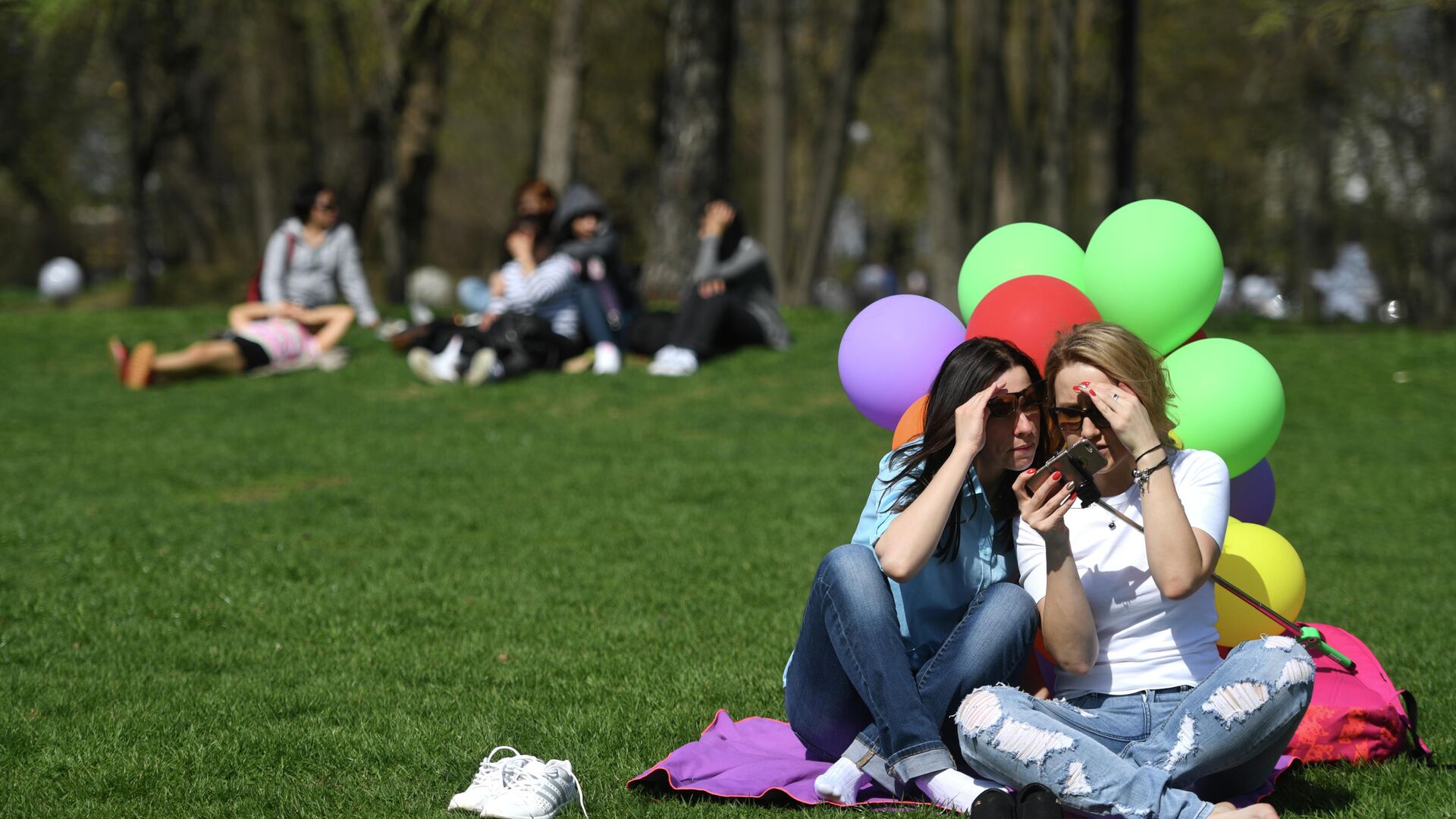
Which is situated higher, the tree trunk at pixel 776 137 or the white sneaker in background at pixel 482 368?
the tree trunk at pixel 776 137

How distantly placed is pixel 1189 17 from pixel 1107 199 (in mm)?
11059

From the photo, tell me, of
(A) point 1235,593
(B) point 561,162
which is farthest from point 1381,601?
(B) point 561,162

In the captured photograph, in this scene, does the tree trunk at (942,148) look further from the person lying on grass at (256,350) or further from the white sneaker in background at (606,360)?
the person lying on grass at (256,350)

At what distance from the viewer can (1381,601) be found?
19.1 ft

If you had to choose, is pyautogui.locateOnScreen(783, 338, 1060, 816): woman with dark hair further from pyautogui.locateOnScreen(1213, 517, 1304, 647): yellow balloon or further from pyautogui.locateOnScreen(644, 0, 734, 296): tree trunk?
pyautogui.locateOnScreen(644, 0, 734, 296): tree trunk

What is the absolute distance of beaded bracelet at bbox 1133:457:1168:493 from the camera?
323cm

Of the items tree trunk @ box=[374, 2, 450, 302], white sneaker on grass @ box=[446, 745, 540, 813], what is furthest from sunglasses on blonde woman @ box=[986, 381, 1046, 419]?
tree trunk @ box=[374, 2, 450, 302]

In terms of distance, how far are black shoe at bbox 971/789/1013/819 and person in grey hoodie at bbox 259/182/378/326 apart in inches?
388

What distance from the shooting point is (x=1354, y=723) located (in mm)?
3832

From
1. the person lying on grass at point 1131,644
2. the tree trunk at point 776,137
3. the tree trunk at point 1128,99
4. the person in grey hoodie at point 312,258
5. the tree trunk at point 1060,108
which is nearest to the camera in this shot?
the person lying on grass at point 1131,644

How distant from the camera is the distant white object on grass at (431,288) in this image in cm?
2831

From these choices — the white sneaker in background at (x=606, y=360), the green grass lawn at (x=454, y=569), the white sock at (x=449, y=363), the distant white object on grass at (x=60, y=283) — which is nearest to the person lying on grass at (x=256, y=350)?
the green grass lawn at (x=454, y=569)

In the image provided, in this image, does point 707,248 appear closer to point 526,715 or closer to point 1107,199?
point 1107,199

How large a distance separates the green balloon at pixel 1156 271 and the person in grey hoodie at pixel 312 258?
8970mm
